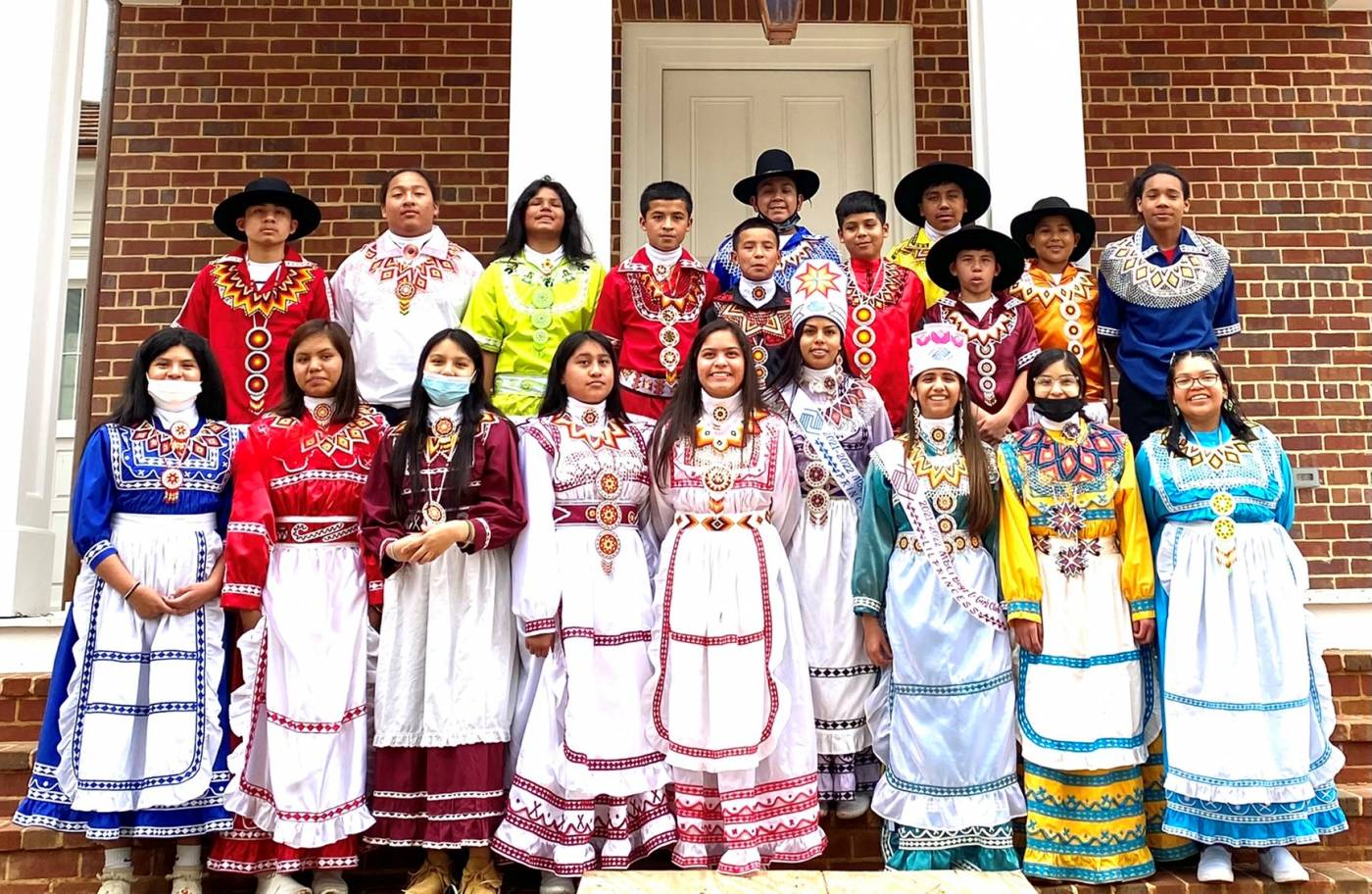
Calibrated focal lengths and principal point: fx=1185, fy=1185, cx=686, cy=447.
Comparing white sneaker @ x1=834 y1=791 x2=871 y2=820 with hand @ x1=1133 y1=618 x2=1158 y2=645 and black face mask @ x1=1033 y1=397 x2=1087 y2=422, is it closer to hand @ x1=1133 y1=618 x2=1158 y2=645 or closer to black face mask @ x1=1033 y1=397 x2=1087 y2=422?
hand @ x1=1133 y1=618 x2=1158 y2=645

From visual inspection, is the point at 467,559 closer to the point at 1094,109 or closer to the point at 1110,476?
the point at 1110,476

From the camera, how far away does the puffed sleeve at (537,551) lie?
3709 millimetres

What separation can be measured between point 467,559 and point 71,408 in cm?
672

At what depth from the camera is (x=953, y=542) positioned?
3.88 m

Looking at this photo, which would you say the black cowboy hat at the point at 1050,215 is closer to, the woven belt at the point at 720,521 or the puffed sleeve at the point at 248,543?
the woven belt at the point at 720,521

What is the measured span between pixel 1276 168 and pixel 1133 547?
437 centimetres

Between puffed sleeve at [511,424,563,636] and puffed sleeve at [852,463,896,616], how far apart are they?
98 cm

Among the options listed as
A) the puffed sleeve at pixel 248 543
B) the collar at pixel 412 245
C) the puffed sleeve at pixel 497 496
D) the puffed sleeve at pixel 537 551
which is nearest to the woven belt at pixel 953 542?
the puffed sleeve at pixel 537 551

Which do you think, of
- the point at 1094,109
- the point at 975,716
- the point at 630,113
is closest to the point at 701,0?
the point at 630,113

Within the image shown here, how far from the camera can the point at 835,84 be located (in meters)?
7.47

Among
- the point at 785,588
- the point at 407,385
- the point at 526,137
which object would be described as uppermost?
the point at 526,137

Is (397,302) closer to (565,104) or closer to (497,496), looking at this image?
(565,104)

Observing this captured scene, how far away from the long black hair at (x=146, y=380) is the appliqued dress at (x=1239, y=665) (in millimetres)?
3166

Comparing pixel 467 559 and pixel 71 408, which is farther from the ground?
pixel 71 408
